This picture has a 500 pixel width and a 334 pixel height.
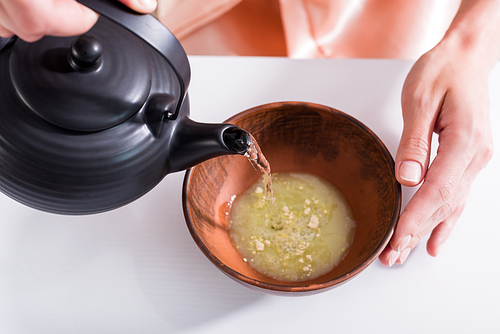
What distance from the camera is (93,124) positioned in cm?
52

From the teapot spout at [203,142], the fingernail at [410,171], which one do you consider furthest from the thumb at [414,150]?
the teapot spout at [203,142]

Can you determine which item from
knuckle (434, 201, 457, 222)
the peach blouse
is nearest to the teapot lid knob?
knuckle (434, 201, 457, 222)

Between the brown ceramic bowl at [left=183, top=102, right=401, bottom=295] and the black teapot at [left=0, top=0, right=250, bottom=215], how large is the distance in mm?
114

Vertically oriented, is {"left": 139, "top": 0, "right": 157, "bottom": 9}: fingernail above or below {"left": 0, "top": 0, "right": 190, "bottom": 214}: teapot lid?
above

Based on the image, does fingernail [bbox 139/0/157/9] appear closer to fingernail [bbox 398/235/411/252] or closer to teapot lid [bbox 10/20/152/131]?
teapot lid [bbox 10/20/152/131]

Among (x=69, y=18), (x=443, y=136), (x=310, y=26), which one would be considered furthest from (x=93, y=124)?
(x=310, y=26)

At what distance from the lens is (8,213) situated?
802mm

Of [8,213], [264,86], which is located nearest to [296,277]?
[264,86]

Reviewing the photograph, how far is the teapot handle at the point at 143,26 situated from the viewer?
1.36 feet

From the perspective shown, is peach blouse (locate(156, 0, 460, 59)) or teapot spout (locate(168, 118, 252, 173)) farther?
peach blouse (locate(156, 0, 460, 59))

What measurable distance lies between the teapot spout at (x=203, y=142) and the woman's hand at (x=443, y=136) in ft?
0.91

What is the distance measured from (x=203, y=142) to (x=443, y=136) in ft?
1.44

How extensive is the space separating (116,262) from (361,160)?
49 cm

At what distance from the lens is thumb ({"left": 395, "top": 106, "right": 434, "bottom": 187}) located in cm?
66
